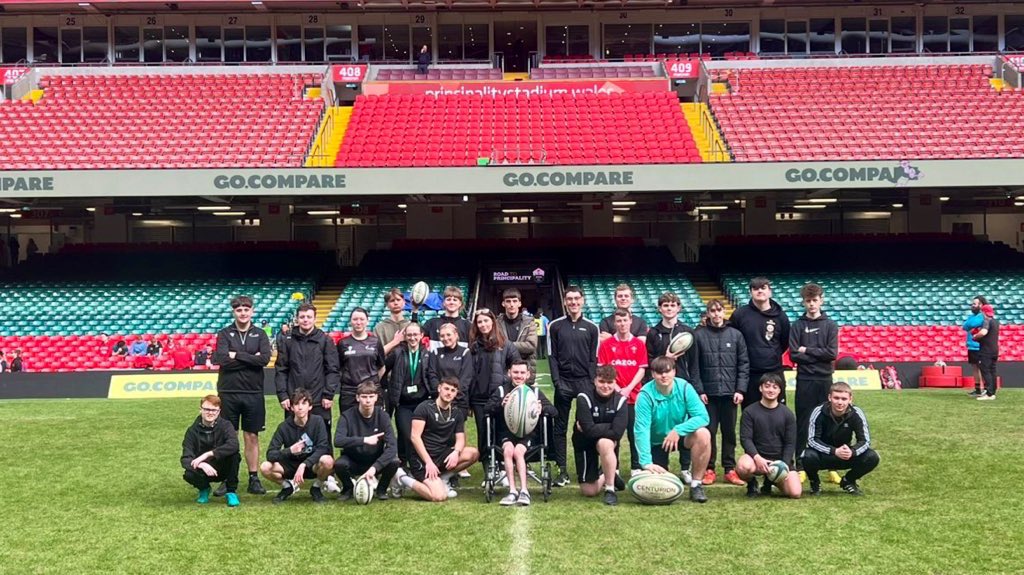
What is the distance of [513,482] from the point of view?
26.2ft

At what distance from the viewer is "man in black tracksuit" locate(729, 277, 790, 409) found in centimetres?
885

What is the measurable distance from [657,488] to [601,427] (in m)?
0.72

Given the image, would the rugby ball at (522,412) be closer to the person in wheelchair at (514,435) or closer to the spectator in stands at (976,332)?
the person in wheelchair at (514,435)

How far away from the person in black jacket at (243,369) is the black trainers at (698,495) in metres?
3.90

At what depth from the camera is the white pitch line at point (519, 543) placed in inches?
235

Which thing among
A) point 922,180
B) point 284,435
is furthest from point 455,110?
point 284,435

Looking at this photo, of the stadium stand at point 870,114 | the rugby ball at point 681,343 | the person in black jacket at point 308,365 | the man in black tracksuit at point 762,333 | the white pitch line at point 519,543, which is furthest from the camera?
the stadium stand at point 870,114

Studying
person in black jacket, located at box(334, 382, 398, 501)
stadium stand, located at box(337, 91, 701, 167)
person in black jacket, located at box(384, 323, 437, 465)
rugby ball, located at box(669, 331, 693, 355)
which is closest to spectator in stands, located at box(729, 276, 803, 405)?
rugby ball, located at box(669, 331, 693, 355)

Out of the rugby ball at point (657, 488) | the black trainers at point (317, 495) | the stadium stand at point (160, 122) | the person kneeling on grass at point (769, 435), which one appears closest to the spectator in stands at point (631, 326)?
the person kneeling on grass at point (769, 435)

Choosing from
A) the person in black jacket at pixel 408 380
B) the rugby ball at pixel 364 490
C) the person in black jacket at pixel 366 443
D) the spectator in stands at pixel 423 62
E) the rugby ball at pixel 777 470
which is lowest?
the rugby ball at pixel 364 490

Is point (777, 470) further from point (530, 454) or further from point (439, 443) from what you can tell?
point (439, 443)

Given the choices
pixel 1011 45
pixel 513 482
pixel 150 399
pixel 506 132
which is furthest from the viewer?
pixel 1011 45

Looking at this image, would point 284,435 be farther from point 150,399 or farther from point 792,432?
point 150,399

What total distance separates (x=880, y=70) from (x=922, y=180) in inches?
399
